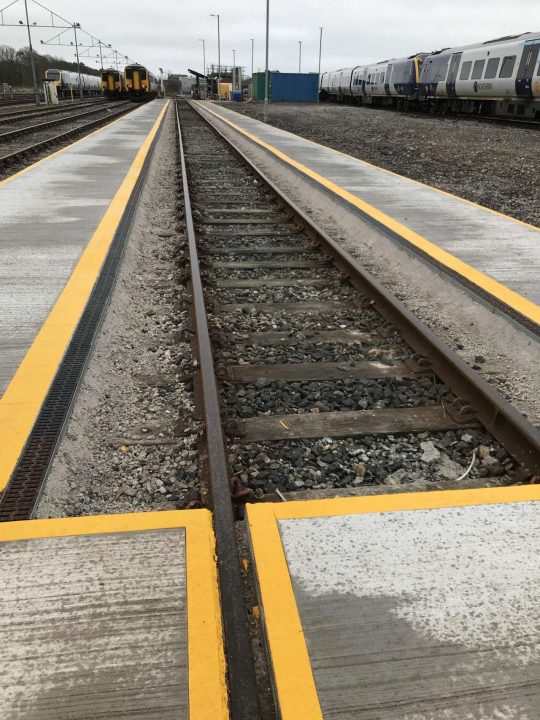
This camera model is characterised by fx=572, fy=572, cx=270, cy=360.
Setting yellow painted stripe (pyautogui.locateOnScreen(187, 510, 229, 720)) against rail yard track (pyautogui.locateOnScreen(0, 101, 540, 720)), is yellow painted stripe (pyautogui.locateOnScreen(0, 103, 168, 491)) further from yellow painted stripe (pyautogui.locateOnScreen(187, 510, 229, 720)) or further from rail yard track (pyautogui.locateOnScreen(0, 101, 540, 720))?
yellow painted stripe (pyautogui.locateOnScreen(187, 510, 229, 720))

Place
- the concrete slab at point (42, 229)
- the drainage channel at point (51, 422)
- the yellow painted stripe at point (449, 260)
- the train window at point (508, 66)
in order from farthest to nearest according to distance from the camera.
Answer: the train window at point (508, 66) → the yellow painted stripe at point (449, 260) → the concrete slab at point (42, 229) → the drainage channel at point (51, 422)

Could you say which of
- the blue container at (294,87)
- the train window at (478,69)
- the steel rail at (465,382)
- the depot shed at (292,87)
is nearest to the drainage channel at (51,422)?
the steel rail at (465,382)

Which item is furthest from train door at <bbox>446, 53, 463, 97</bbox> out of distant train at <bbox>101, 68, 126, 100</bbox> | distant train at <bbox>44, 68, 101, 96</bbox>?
distant train at <bbox>44, 68, 101, 96</bbox>

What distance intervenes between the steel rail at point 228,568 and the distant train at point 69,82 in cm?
6026

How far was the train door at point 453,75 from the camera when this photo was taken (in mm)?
27891

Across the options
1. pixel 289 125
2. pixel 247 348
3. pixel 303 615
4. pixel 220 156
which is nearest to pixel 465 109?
pixel 289 125

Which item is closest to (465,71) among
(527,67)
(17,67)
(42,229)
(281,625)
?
(527,67)

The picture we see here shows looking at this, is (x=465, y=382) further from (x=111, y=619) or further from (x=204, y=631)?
(x=111, y=619)

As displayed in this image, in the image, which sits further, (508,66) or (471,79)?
(471,79)

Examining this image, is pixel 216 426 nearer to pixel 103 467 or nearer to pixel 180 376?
pixel 103 467

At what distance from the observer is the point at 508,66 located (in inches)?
916

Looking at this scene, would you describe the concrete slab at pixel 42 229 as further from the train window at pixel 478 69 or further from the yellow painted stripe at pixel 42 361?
the train window at pixel 478 69

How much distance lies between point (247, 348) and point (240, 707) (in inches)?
115

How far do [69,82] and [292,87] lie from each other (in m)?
25.3
